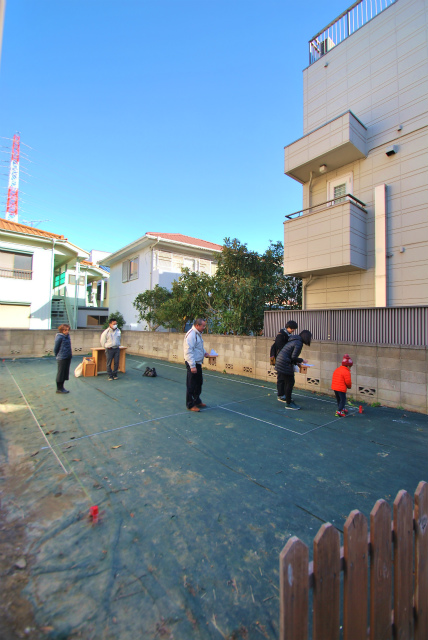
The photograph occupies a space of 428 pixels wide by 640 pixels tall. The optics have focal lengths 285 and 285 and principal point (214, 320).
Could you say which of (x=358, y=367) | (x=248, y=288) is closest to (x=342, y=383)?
(x=358, y=367)

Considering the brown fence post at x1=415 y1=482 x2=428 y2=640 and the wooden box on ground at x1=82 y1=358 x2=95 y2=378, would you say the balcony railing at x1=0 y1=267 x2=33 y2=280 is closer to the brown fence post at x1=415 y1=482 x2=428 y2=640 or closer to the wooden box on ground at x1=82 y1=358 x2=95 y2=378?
the wooden box on ground at x1=82 y1=358 x2=95 y2=378

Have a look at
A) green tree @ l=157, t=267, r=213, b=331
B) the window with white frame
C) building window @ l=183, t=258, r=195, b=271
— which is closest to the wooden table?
green tree @ l=157, t=267, r=213, b=331

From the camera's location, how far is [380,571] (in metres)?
1.30

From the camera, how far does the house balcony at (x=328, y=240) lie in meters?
7.78

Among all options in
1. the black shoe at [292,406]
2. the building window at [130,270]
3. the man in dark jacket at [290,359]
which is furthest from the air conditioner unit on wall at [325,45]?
the building window at [130,270]

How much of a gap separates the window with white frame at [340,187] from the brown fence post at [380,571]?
9.15m

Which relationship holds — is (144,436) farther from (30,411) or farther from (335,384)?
(335,384)

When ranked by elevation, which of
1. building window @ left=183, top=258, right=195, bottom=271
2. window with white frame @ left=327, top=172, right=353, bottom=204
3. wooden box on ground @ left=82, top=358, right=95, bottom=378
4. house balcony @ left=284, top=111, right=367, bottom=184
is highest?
house balcony @ left=284, top=111, right=367, bottom=184

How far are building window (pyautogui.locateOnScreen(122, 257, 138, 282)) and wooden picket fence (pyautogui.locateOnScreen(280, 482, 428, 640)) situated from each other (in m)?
17.2

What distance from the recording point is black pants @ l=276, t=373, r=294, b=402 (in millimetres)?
5508

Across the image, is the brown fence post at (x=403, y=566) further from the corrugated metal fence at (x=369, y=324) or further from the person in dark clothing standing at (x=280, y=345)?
the corrugated metal fence at (x=369, y=324)

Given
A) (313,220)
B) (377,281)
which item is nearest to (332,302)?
(377,281)

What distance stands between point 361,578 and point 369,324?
19.7 ft

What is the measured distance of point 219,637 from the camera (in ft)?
4.76
